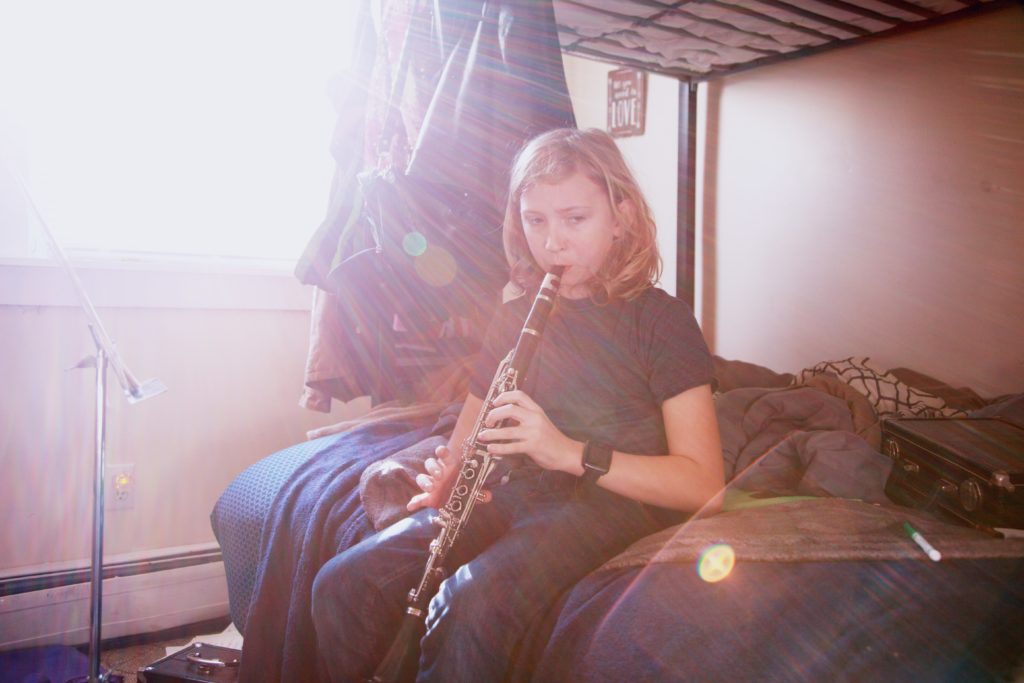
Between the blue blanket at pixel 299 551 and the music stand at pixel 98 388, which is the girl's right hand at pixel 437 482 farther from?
the music stand at pixel 98 388

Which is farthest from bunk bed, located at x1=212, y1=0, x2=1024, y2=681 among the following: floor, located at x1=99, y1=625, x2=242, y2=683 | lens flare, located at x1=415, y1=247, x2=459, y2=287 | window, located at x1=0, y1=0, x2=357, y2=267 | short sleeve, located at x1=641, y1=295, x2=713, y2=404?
window, located at x1=0, y1=0, x2=357, y2=267

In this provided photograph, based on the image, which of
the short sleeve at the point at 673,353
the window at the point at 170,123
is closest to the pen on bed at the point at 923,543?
the short sleeve at the point at 673,353

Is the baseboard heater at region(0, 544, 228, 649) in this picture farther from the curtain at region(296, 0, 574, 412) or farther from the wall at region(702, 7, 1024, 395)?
the wall at region(702, 7, 1024, 395)

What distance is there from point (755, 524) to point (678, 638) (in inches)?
9.3

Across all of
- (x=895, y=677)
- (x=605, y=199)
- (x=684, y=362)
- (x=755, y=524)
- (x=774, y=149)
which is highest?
(x=774, y=149)

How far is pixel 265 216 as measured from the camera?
7.77 ft

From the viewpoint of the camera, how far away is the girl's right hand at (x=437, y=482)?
1279mm

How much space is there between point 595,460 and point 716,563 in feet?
0.76

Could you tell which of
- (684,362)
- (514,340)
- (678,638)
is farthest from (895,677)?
(514,340)

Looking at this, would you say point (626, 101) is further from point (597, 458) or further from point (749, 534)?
point (749, 534)

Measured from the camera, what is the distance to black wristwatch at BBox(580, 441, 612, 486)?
1104 mm

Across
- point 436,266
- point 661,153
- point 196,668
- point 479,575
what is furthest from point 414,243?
point 661,153

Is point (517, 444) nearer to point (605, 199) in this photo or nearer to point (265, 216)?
point (605, 199)

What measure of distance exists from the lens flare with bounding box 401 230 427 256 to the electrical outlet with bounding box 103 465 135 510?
3.61ft
